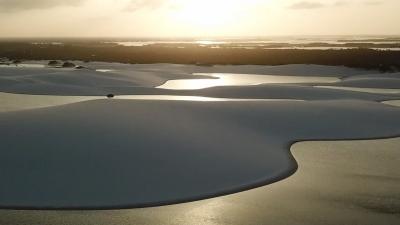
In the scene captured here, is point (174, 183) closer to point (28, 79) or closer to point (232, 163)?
point (232, 163)

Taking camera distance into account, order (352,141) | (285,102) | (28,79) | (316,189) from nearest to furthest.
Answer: (316,189), (352,141), (285,102), (28,79)

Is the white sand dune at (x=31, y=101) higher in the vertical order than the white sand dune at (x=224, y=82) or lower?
higher

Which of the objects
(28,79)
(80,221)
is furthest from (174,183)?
(28,79)

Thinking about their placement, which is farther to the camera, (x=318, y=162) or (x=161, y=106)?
(x=161, y=106)

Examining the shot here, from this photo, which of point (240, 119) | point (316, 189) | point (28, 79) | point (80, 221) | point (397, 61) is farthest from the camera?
point (397, 61)

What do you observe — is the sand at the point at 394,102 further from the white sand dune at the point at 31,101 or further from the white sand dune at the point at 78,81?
the white sand dune at the point at 31,101

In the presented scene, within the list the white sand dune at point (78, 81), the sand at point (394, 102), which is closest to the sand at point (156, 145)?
the sand at point (394, 102)

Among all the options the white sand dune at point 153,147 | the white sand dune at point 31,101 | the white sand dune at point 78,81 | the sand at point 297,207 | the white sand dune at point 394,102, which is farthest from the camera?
the white sand dune at point 78,81

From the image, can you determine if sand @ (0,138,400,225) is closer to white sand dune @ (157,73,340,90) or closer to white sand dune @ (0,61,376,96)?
white sand dune @ (0,61,376,96)
